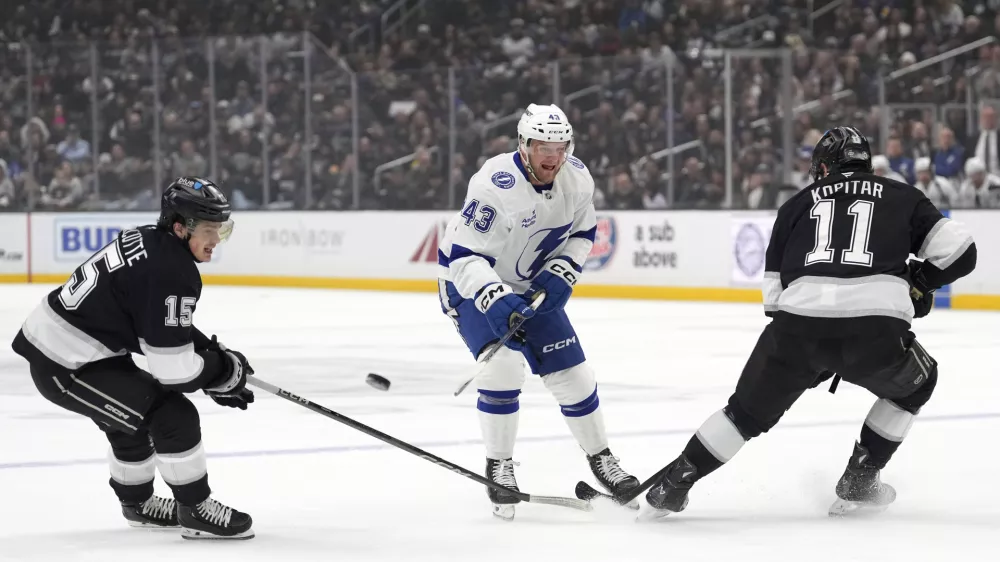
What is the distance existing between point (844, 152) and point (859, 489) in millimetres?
933

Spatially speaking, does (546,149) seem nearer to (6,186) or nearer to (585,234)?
(585,234)

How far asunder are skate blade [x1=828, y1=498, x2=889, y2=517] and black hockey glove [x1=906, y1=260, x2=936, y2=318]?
550 mm

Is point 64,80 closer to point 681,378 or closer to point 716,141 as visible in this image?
point 716,141

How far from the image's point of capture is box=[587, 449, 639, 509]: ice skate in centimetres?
413

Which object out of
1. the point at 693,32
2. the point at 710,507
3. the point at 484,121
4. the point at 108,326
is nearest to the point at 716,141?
the point at 484,121

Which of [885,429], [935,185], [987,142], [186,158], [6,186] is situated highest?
[987,142]

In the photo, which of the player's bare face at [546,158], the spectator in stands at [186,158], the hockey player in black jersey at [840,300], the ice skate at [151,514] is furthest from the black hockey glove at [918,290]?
the spectator in stands at [186,158]

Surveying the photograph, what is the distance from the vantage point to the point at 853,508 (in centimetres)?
397

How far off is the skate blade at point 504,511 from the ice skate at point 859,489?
88 cm

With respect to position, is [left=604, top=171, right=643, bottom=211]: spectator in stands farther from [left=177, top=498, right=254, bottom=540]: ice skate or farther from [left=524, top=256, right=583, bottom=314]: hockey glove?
[left=177, top=498, right=254, bottom=540]: ice skate

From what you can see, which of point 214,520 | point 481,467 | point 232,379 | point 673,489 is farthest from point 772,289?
point 214,520

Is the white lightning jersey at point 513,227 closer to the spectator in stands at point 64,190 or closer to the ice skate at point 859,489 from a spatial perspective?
the ice skate at point 859,489

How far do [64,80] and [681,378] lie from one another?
9583 millimetres

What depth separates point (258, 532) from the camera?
3.77m
